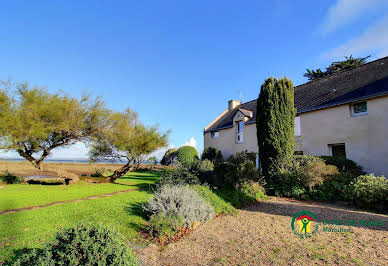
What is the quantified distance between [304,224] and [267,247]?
190 cm

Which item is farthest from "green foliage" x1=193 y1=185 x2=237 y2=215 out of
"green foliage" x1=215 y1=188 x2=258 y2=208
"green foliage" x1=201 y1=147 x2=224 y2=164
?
"green foliage" x1=201 y1=147 x2=224 y2=164

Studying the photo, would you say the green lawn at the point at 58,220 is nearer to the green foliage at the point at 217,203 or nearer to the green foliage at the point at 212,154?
Result: the green foliage at the point at 217,203

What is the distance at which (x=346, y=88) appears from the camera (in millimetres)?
12672

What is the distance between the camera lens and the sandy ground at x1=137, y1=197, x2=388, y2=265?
3.48 metres

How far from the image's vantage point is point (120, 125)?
527 inches

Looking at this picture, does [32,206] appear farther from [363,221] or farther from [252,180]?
[363,221]

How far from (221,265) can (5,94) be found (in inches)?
532

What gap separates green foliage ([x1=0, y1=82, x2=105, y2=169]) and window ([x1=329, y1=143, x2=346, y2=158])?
1440 centimetres

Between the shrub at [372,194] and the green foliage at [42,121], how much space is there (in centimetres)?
1308

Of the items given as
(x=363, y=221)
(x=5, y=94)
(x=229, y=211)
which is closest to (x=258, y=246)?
(x=229, y=211)

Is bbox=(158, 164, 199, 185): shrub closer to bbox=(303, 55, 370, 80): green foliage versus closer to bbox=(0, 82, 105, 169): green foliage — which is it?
bbox=(0, 82, 105, 169): green foliage

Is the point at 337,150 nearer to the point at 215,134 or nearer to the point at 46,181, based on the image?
the point at 215,134

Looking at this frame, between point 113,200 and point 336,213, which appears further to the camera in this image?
point 113,200

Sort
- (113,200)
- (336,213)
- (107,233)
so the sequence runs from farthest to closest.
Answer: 1. (113,200)
2. (336,213)
3. (107,233)
